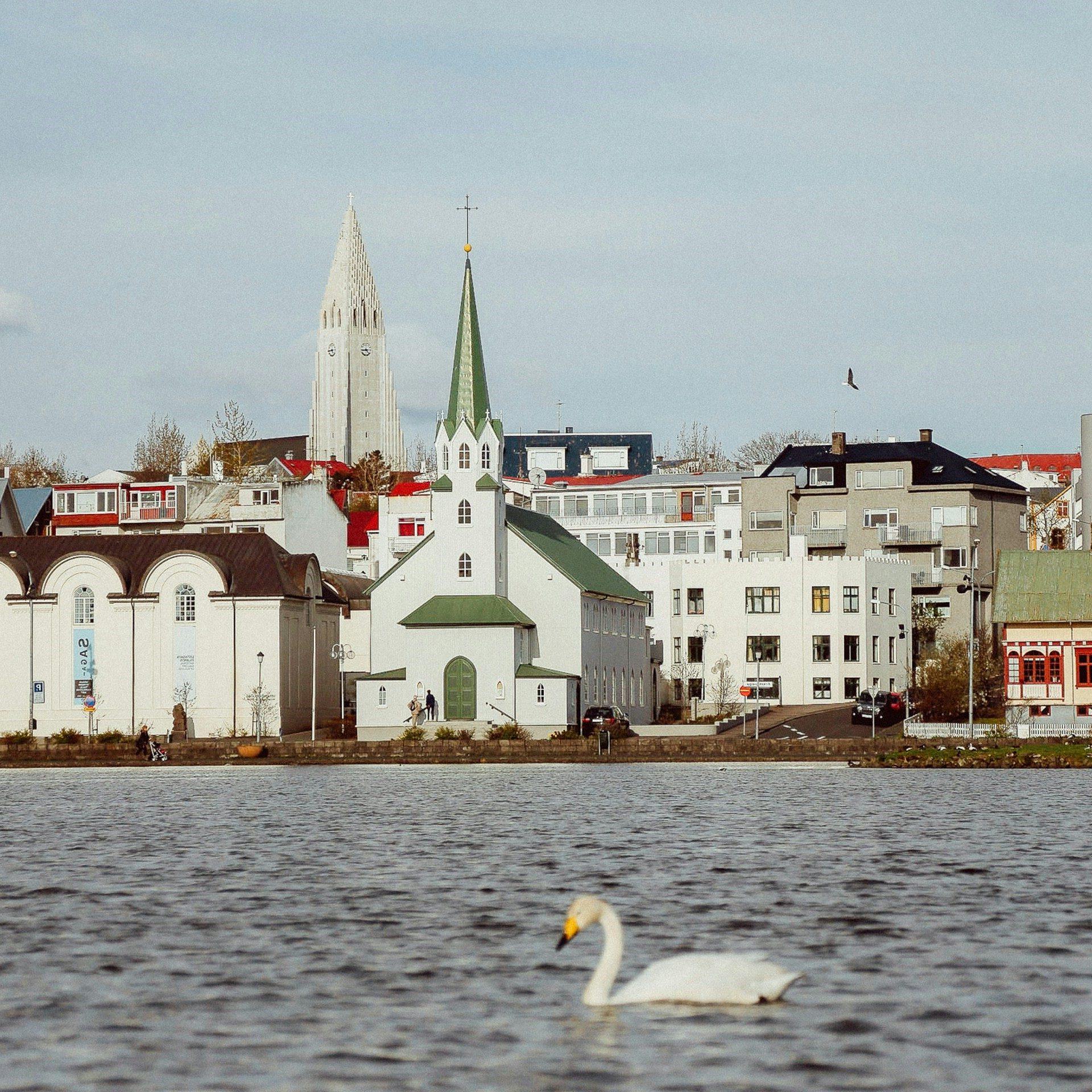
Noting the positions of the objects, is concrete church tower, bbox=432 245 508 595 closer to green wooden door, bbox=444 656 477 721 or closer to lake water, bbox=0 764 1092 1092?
green wooden door, bbox=444 656 477 721

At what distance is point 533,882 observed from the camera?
3322 cm

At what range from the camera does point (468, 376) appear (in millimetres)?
109688

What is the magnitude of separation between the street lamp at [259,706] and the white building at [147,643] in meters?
0.36

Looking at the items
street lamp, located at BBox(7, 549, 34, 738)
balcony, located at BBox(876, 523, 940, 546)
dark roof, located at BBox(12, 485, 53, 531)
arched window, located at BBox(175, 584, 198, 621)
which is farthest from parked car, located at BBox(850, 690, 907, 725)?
dark roof, located at BBox(12, 485, 53, 531)

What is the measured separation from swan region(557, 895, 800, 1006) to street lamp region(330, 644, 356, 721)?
82411 mm

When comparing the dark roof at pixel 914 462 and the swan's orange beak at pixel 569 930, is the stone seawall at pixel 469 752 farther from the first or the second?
the swan's orange beak at pixel 569 930

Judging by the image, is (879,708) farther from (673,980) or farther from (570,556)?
(673,980)

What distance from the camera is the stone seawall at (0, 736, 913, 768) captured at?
87938 mm

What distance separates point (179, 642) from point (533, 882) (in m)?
72.8

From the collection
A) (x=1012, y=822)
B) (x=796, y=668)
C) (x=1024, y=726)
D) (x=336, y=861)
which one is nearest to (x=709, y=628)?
(x=796, y=668)

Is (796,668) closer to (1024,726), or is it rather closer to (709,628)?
(709,628)

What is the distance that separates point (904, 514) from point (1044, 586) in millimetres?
27789

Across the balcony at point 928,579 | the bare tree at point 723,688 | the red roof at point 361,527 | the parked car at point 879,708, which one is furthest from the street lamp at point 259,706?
the red roof at point 361,527

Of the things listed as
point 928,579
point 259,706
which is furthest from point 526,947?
point 928,579
